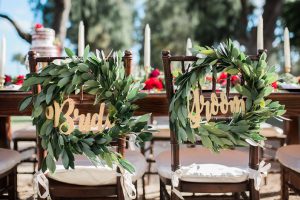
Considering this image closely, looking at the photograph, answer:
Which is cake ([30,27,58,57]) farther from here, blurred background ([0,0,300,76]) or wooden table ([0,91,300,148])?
blurred background ([0,0,300,76])

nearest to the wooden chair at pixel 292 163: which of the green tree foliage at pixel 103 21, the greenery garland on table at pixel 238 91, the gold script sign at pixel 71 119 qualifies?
the greenery garland on table at pixel 238 91

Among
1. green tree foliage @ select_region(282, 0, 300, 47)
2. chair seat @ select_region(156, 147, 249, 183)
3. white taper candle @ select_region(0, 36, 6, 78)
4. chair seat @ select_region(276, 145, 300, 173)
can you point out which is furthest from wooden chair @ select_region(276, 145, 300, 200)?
green tree foliage @ select_region(282, 0, 300, 47)

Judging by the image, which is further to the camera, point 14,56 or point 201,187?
point 14,56

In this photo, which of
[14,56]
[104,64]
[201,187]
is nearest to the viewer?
[104,64]

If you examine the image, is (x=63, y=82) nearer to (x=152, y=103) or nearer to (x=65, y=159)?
(x=65, y=159)

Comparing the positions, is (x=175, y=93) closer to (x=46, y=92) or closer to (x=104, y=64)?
(x=104, y=64)

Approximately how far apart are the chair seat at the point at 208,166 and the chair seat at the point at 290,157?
170 mm

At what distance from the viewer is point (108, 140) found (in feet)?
4.23

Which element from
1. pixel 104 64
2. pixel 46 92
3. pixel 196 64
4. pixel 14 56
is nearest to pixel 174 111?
pixel 196 64

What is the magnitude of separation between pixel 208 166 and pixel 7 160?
32.2 inches

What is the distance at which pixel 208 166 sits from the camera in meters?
1.49

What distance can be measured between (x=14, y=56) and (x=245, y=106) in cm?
2282

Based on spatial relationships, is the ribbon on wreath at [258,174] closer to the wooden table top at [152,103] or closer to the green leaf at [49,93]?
the wooden table top at [152,103]

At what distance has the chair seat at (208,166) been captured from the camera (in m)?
1.41
